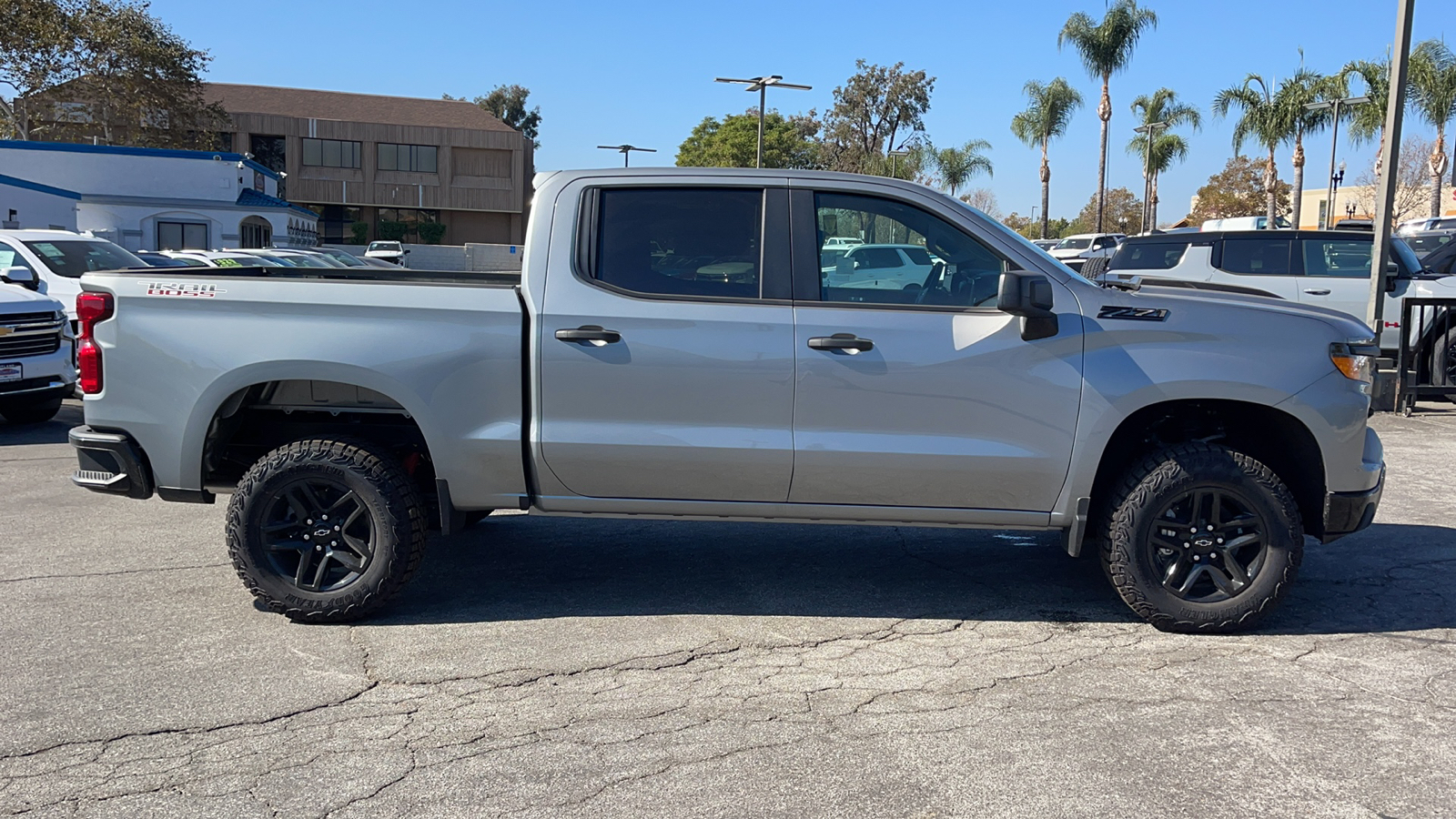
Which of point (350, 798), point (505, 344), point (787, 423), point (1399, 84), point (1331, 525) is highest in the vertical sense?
point (1399, 84)

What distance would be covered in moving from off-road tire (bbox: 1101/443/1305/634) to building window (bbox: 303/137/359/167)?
255 ft

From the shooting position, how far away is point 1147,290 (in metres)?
5.30

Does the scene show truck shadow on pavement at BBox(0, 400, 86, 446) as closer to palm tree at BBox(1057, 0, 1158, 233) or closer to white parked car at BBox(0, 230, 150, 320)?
white parked car at BBox(0, 230, 150, 320)

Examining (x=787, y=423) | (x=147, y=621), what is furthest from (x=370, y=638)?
(x=787, y=423)

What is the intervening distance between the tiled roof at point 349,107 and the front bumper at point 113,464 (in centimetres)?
7624

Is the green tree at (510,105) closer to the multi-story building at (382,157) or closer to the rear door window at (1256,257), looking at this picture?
the multi-story building at (382,157)

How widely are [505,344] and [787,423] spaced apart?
1243mm

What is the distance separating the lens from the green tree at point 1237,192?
72.8m

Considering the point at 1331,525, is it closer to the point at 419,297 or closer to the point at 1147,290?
the point at 1147,290

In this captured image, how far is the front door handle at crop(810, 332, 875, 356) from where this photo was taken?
194 inches

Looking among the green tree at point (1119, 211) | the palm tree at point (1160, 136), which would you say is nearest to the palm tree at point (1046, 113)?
the palm tree at point (1160, 136)

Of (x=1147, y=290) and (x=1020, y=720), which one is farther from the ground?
(x=1147, y=290)

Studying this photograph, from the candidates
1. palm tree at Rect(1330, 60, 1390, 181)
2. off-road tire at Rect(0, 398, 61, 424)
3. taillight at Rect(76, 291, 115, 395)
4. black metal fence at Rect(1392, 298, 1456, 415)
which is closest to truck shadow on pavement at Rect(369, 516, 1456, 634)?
taillight at Rect(76, 291, 115, 395)

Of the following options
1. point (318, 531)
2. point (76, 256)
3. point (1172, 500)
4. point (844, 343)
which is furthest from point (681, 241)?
point (76, 256)
